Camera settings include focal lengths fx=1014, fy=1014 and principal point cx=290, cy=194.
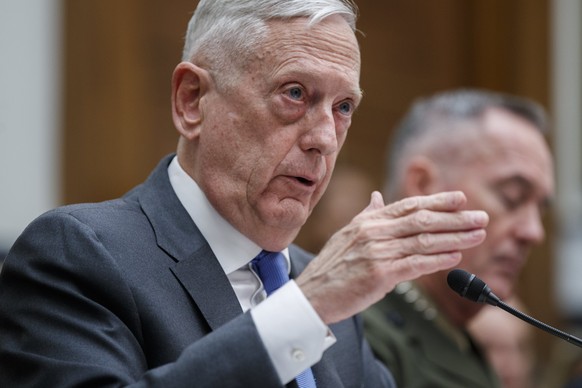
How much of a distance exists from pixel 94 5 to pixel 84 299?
3.25 meters

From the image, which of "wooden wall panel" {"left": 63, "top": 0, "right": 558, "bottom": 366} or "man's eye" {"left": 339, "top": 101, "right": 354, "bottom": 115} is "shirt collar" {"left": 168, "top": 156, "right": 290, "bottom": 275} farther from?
"wooden wall panel" {"left": 63, "top": 0, "right": 558, "bottom": 366}

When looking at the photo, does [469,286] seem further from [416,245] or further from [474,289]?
[416,245]

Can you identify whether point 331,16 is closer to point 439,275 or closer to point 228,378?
point 228,378

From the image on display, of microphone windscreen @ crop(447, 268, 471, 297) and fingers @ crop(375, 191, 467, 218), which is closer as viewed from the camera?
fingers @ crop(375, 191, 467, 218)

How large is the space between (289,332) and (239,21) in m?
0.72

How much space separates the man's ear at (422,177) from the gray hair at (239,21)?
1.39 m

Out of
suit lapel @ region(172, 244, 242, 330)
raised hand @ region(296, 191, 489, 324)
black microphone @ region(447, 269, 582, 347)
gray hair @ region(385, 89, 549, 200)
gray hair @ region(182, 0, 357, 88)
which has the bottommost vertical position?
gray hair @ region(385, 89, 549, 200)

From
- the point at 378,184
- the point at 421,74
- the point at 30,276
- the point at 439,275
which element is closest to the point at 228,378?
the point at 30,276

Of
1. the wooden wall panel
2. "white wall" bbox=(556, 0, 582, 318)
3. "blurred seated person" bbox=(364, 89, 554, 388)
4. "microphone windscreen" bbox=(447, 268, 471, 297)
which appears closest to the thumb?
"microphone windscreen" bbox=(447, 268, 471, 297)

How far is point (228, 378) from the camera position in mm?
1676

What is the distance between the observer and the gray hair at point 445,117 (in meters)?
3.60

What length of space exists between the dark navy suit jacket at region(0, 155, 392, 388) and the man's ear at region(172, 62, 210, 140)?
143mm

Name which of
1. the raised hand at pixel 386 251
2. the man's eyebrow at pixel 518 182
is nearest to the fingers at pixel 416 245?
the raised hand at pixel 386 251

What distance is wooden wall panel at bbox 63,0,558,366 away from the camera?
4742mm
